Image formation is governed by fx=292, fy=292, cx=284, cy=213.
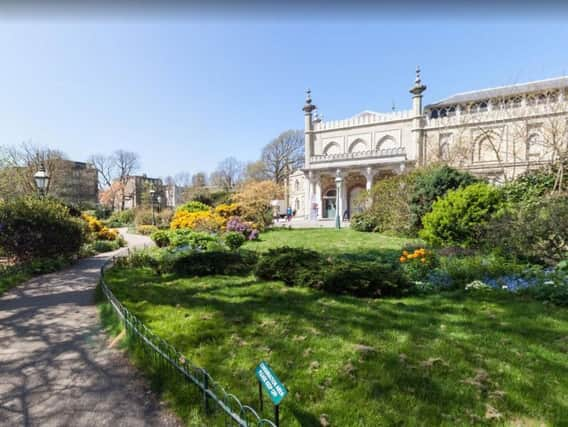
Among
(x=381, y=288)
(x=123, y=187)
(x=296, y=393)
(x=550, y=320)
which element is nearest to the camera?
(x=296, y=393)

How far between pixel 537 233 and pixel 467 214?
7.43ft

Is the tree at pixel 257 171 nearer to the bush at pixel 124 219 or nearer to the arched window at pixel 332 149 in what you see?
the arched window at pixel 332 149

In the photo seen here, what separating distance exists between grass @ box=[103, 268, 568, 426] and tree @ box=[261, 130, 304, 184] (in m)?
41.6

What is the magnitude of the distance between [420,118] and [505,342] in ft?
104

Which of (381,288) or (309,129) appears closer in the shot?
(381,288)

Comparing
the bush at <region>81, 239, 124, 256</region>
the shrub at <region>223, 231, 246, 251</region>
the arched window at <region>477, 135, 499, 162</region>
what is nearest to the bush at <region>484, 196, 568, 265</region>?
the shrub at <region>223, 231, 246, 251</region>

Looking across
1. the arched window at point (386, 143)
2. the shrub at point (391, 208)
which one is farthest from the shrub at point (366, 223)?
the arched window at point (386, 143)

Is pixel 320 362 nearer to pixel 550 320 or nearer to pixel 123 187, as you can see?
pixel 550 320

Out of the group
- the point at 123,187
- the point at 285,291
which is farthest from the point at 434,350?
the point at 123,187

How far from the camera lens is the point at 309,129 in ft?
117

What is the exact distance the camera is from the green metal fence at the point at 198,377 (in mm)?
1993

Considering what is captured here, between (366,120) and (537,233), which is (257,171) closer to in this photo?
(366,120)

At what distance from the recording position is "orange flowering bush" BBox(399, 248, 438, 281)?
19.0 feet

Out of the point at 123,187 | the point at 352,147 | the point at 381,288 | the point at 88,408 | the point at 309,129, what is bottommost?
the point at 88,408
